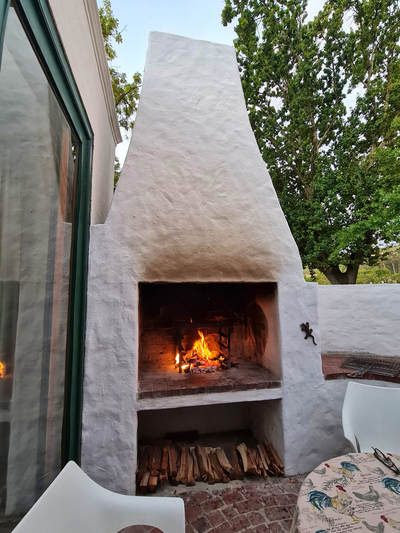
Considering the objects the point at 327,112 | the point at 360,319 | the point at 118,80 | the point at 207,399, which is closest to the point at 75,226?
the point at 207,399

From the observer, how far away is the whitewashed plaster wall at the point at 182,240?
249 cm

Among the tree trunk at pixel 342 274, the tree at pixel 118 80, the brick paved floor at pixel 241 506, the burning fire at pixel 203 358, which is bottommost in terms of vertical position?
the brick paved floor at pixel 241 506

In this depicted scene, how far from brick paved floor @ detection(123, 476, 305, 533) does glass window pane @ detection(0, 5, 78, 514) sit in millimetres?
1235

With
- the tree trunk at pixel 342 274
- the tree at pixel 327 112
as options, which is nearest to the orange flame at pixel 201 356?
the tree at pixel 327 112

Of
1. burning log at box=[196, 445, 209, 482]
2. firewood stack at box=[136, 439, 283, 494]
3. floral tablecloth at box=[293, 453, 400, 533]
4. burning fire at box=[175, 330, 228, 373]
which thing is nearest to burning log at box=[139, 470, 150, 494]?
firewood stack at box=[136, 439, 283, 494]

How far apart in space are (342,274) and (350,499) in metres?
9.12

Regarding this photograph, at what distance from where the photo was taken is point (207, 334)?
3852mm

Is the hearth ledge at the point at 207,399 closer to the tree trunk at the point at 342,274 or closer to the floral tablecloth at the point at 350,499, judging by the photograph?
the floral tablecloth at the point at 350,499

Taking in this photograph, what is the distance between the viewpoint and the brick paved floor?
2.17m

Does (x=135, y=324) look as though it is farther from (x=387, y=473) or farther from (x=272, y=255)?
(x=387, y=473)

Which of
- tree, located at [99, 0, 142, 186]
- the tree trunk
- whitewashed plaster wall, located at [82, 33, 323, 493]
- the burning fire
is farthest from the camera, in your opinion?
the tree trunk

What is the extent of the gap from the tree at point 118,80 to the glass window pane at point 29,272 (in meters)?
4.79

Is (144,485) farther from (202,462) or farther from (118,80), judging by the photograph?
(118,80)

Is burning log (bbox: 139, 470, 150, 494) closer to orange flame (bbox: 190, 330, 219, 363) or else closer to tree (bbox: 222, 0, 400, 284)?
orange flame (bbox: 190, 330, 219, 363)
